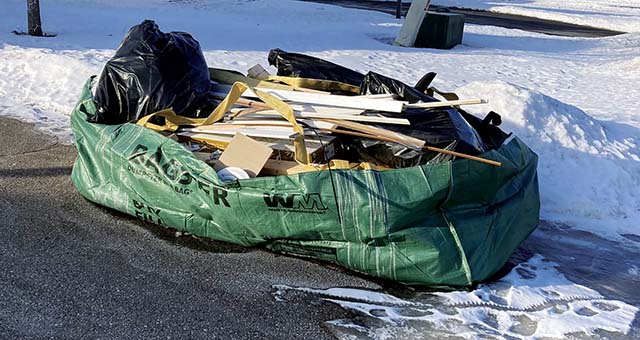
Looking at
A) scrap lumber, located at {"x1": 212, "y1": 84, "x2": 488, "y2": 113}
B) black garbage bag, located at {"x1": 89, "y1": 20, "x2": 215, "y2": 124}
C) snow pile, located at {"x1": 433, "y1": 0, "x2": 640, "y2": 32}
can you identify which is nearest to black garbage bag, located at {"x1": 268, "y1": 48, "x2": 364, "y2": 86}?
scrap lumber, located at {"x1": 212, "y1": 84, "x2": 488, "y2": 113}

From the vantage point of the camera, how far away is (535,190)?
4824 mm

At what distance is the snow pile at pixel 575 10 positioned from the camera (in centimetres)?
2622

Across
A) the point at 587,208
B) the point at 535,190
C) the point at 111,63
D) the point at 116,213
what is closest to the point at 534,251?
the point at 535,190

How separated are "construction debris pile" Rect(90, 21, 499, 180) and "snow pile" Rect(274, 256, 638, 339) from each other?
777 millimetres

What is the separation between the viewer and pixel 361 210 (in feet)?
12.9

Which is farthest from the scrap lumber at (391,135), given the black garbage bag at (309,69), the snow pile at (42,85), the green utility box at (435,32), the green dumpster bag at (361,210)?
the green utility box at (435,32)

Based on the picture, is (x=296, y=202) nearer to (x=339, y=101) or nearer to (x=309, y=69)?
(x=339, y=101)

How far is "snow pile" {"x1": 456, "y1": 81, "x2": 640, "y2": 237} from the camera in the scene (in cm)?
550

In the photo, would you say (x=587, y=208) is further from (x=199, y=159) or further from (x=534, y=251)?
(x=199, y=159)

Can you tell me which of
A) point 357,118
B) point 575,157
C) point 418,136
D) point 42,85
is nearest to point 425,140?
point 418,136

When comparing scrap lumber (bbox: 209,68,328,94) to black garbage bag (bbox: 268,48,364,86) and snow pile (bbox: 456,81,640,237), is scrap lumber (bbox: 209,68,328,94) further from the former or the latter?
snow pile (bbox: 456,81,640,237)

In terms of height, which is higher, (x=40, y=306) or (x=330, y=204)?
(x=330, y=204)

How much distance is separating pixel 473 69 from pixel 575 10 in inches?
853

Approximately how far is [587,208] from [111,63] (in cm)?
375
